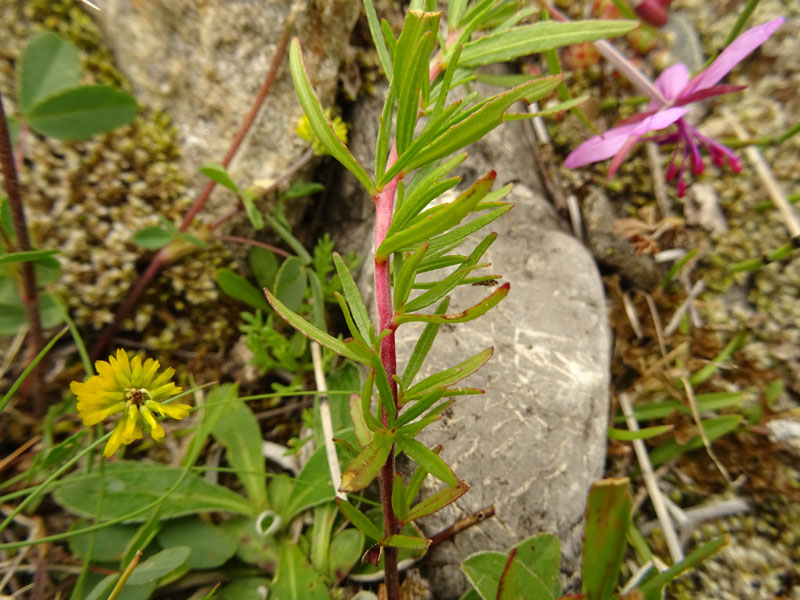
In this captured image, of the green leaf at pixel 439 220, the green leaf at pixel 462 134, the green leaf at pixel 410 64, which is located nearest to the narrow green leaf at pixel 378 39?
the green leaf at pixel 410 64

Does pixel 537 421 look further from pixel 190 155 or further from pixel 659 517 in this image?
pixel 190 155

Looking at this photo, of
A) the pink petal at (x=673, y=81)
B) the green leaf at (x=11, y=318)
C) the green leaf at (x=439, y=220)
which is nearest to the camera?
the green leaf at (x=439, y=220)

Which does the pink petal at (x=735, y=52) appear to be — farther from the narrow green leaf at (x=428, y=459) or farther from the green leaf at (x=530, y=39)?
the narrow green leaf at (x=428, y=459)

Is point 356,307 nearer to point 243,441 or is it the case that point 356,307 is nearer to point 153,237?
point 243,441

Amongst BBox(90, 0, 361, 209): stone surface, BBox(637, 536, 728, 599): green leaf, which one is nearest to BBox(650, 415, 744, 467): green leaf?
BBox(637, 536, 728, 599): green leaf

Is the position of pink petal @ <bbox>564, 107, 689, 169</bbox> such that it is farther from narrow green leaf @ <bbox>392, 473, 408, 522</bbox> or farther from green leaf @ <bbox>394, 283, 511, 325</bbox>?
narrow green leaf @ <bbox>392, 473, 408, 522</bbox>
